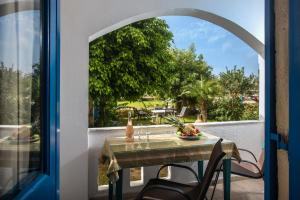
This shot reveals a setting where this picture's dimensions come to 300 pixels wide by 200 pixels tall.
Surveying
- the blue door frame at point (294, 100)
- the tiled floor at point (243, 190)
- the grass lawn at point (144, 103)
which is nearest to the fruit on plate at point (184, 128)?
the tiled floor at point (243, 190)

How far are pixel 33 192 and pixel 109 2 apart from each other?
8.03 feet

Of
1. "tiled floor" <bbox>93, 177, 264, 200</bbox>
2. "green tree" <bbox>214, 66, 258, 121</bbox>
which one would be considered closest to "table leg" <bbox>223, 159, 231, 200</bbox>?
"tiled floor" <bbox>93, 177, 264, 200</bbox>

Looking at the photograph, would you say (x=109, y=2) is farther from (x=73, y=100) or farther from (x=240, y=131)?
(x=240, y=131)

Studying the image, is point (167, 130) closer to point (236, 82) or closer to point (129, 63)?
point (236, 82)

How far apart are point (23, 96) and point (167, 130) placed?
2656 mm

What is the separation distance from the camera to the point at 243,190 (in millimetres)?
3459

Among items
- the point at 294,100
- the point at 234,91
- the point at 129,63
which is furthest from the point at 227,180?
the point at 129,63

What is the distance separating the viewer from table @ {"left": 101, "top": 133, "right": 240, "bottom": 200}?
2533mm

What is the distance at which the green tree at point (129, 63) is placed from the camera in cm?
532

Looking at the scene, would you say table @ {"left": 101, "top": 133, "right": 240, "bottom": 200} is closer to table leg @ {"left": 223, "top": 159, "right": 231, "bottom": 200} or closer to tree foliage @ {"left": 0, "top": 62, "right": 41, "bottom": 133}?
table leg @ {"left": 223, "top": 159, "right": 231, "bottom": 200}

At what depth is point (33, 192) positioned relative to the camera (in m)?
0.92

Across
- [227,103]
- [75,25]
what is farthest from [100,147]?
[227,103]

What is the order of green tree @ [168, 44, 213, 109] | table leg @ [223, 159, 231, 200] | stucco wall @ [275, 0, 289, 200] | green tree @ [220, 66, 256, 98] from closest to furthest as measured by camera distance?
stucco wall @ [275, 0, 289, 200] < table leg @ [223, 159, 231, 200] < green tree @ [220, 66, 256, 98] < green tree @ [168, 44, 213, 109]

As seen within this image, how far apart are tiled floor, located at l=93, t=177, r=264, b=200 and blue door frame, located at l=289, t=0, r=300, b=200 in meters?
2.51
